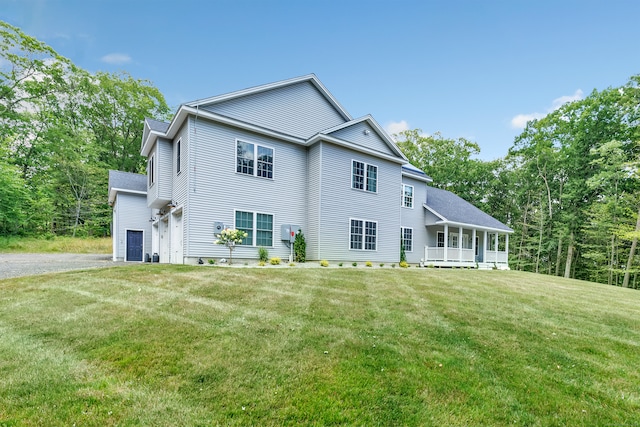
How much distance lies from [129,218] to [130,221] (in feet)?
0.58

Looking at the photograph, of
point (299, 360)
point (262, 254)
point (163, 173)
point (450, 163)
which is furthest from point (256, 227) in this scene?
point (450, 163)

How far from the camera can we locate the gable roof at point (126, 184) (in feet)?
51.7

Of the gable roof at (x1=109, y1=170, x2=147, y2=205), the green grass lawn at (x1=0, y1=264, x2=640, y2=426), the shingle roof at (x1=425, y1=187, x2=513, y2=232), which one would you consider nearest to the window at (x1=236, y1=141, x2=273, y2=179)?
the green grass lawn at (x1=0, y1=264, x2=640, y2=426)

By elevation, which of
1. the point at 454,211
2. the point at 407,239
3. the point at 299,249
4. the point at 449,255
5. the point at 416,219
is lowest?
the point at 449,255

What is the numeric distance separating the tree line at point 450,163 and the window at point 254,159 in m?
22.0

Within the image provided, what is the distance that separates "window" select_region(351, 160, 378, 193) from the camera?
1410 cm

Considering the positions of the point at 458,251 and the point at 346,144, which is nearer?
the point at 346,144

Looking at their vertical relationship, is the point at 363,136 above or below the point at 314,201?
above

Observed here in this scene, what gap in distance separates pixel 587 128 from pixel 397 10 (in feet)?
76.9

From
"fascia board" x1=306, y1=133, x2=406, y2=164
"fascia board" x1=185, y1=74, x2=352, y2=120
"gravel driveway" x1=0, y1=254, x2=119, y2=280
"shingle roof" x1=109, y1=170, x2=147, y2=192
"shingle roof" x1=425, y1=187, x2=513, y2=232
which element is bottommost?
"gravel driveway" x1=0, y1=254, x2=119, y2=280

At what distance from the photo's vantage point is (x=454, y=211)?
20.1m

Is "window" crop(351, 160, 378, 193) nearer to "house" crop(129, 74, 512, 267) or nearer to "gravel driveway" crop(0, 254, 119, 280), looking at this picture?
"house" crop(129, 74, 512, 267)

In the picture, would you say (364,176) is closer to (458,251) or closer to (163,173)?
(458,251)

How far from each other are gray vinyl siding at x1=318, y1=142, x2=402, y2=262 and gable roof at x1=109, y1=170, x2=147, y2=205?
35.3ft
